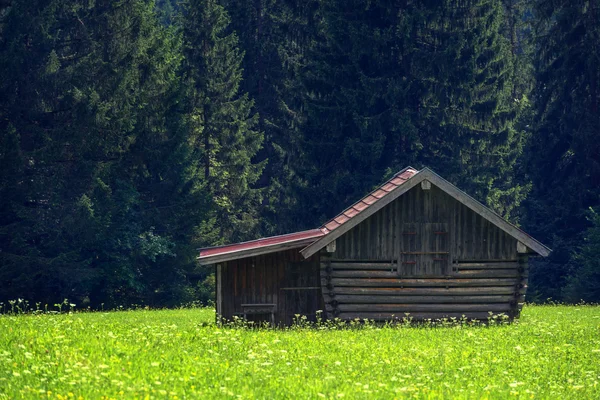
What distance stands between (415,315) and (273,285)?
4.14 meters

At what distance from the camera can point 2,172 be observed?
132 feet

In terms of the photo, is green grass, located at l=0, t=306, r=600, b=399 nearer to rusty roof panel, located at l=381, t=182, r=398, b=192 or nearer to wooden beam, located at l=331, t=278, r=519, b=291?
wooden beam, located at l=331, t=278, r=519, b=291

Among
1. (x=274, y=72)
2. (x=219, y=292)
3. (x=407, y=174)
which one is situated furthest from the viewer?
(x=274, y=72)

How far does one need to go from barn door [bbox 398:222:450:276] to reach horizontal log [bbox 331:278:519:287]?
232 millimetres

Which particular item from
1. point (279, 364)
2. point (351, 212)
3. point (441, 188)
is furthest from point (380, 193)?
point (279, 364)

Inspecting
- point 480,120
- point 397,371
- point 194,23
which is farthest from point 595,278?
point 397,371

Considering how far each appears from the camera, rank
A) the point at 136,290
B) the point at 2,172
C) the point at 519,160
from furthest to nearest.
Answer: the point at 519,160 < the point at 136,290 < the point at 2,172

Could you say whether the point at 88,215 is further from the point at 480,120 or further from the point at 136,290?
the point at 480,120

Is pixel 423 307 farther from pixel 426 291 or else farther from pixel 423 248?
pixel 423 248

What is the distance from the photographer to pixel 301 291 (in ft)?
91.5

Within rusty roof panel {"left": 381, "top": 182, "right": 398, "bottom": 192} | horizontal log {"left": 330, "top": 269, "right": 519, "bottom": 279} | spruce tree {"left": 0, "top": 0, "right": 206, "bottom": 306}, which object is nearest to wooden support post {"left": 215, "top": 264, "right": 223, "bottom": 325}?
horizontal log {"left": 330, "top": 269, "right": 519, "bottom": 279}

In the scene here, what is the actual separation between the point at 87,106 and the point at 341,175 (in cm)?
1499

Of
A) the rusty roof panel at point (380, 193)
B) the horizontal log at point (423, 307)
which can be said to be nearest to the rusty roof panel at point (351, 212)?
the rusty roof panel at point (380, 193)

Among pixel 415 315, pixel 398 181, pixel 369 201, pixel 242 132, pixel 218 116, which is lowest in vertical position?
pixel 415 315
